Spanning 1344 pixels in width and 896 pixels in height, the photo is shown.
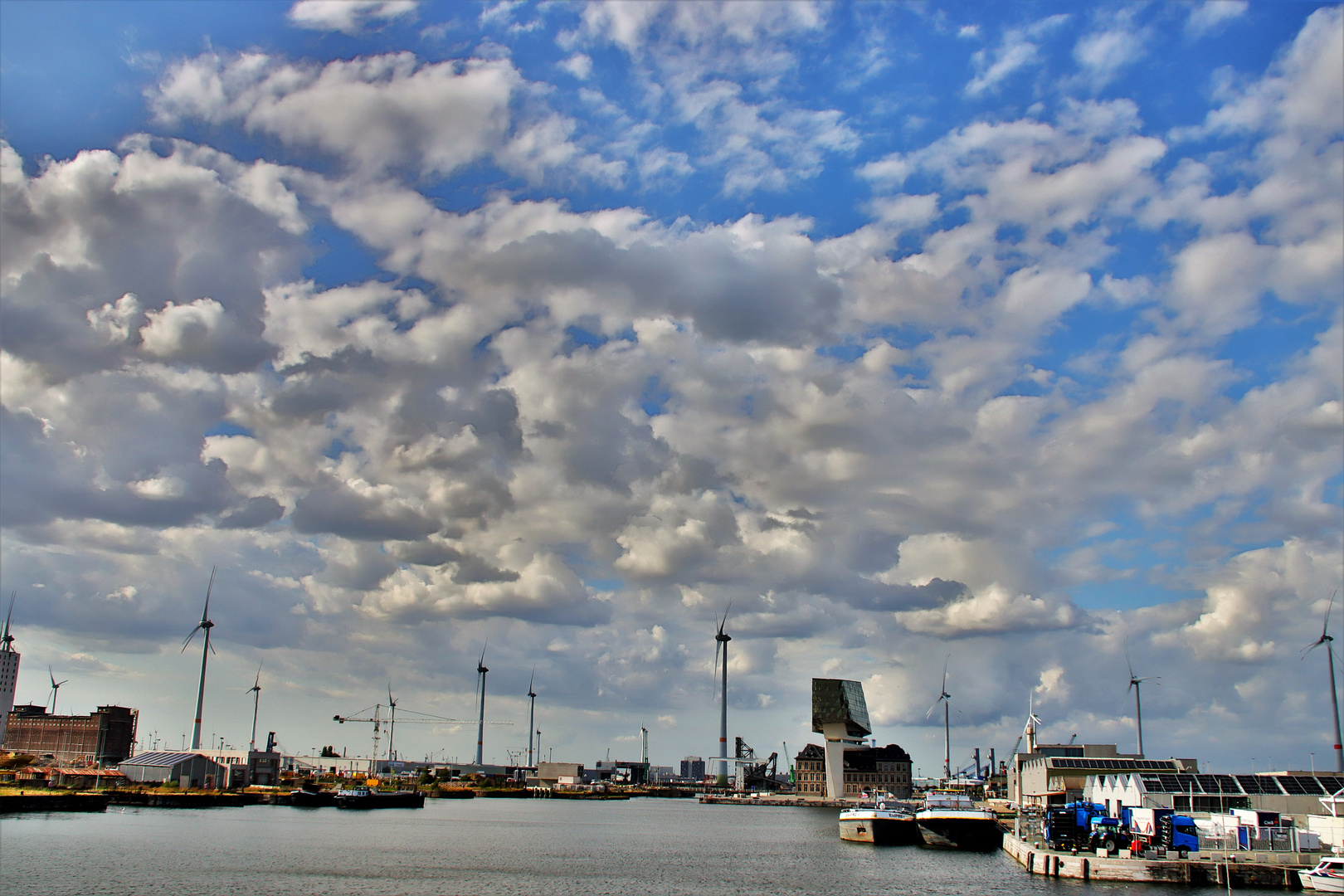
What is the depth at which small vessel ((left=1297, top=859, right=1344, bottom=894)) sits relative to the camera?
69500 mm

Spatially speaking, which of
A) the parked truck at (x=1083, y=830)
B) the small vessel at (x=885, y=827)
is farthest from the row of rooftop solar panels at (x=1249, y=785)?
the small vessel at (x=885, y=827)

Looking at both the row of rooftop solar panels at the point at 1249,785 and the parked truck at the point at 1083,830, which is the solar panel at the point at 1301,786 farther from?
the parked truck at the point at 1083,830

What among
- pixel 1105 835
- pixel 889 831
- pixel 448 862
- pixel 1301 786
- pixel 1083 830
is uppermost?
pixel 1301 786

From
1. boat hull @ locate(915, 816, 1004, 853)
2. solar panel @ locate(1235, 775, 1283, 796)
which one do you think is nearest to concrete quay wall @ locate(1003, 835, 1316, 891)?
solar panel @ locate(1235, 775, 1283, 796)

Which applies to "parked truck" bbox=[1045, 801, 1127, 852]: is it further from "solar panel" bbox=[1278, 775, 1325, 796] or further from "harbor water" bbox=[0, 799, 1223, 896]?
"solar panel" bbox=[1278, 775, 1325, 796]

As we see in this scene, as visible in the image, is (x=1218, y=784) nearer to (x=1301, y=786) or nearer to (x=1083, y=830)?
(x=1301, y=786)

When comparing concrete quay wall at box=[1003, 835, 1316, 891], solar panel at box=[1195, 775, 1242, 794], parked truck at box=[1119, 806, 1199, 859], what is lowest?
concrete quay wall at box=[1003, 835, 1316, 891]

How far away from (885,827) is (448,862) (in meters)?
61.7

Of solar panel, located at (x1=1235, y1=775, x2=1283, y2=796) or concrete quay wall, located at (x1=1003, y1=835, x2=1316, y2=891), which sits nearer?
concrete quay wall, located at (x1=1003, y1=835, x2=1316, y2=891)

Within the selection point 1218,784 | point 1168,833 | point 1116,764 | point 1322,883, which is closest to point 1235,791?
point 1218,784

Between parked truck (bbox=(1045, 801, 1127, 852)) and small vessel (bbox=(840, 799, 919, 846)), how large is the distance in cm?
2820

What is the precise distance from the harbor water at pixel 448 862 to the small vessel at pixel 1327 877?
619 cm

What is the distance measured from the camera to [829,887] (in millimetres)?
83625

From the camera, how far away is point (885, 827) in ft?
441
